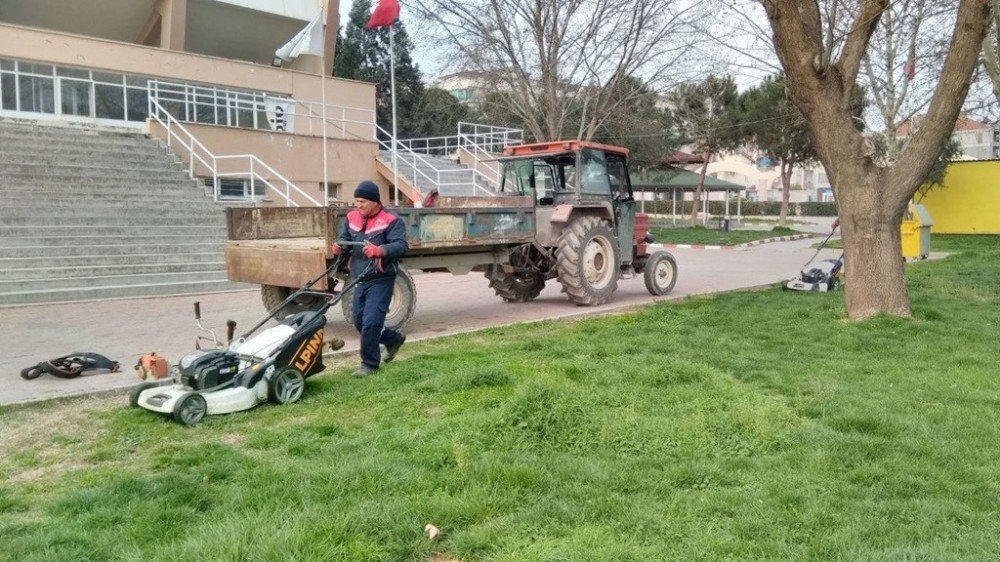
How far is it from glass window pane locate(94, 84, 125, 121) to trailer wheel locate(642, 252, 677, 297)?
17205mm

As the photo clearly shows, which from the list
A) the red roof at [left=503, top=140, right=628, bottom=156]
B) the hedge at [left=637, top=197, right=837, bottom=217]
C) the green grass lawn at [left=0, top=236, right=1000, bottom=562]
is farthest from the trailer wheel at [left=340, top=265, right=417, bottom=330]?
the hedge at [left=637, top=197, right=837, bottom=217]

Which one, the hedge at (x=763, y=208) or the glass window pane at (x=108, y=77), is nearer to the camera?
the glass window pane at (x=108, y=77)

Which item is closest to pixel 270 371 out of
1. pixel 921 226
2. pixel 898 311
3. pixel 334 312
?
pixel 334 312

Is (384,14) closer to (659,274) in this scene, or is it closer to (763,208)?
(659,274)

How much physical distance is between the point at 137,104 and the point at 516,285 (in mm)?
16445

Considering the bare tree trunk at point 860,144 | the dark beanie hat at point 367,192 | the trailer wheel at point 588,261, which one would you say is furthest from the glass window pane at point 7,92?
the bare tree trunk at point 860,144

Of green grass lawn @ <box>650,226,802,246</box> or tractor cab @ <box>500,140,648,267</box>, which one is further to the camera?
green grass lawn @ <box>650,226,802,246</box>

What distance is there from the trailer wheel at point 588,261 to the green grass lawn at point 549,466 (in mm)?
3910

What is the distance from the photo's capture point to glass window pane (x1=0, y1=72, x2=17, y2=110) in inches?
863

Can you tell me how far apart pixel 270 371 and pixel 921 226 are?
1802 cm

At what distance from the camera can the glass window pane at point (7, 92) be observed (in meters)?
21.9

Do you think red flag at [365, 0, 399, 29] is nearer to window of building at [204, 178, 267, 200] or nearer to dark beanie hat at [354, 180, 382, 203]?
window of building at [204, 178, 267, 200]

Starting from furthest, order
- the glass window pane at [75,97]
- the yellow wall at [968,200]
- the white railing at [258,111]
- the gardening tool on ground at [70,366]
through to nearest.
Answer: the yellow wall at [968,200], the white railing at [258,111], the glass window pane at [75,97], the gardening tool on ground at [70,366]

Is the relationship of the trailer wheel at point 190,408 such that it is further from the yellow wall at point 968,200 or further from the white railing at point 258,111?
the yellow wall at point 968,200
